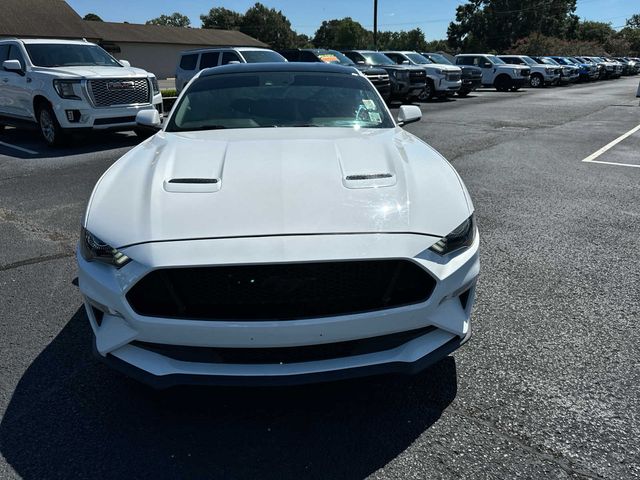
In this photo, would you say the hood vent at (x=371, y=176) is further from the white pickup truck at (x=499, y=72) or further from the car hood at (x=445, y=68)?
the white pickup truck at (x=499, y=72)

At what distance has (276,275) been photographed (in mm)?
2137

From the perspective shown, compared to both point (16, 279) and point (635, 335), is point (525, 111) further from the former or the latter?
point (16, 279)

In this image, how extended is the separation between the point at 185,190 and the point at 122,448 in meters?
1.21

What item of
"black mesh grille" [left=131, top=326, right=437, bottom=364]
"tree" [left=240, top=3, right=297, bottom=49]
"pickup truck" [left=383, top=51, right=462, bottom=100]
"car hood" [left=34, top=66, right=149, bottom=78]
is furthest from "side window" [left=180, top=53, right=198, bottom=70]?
"tree" [left=240, top=3, right=297, bottom=49]

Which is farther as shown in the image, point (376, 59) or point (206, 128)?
point (376, 59)

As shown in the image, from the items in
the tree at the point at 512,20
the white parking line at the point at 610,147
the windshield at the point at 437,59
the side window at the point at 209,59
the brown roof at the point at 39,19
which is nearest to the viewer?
the white parking line at the point at 610,147

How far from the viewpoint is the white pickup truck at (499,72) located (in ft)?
88.4

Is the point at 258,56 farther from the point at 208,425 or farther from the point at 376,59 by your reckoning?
the point at 208,425

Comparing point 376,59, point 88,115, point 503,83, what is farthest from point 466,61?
point 88,115

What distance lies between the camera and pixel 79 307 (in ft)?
11.5

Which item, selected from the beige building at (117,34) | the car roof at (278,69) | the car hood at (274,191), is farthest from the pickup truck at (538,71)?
the car hood at (274,191)

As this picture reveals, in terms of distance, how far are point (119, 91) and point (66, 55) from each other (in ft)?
5.61

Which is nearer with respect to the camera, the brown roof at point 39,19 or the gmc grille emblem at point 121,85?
the gmc grille emblem at point 121,85

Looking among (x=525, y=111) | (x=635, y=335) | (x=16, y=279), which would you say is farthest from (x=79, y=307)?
(x=525, y=111)
